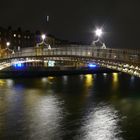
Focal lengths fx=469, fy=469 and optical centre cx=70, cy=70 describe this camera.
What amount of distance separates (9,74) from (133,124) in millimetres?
51850

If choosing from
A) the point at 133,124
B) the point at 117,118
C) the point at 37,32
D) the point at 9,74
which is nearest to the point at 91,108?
the point at 117,118

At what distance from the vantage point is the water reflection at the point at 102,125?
27431mm

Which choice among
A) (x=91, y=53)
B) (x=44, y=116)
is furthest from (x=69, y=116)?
(x=91, y=53)

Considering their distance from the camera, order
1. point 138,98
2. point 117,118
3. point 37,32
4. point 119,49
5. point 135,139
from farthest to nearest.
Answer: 1. point 37,32
2. point 138,98
3. point 119,49
4. point 117,118
5. point 135,139

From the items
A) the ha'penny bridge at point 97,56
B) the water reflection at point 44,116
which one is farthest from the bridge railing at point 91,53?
the water reflection at point 44,116

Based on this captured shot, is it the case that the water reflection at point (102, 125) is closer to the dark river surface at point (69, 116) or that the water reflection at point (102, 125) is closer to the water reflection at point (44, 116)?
the dark river surface at point (69, 116)

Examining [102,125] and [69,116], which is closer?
[102,125]

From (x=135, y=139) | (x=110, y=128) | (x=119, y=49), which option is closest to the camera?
(x=135, y=139)

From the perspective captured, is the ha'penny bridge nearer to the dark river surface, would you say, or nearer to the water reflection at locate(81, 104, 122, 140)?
the dark river surface

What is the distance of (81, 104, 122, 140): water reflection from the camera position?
90.0 ft

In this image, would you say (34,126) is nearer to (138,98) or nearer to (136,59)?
(136,59)

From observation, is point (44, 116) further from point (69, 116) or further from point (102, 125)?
point (102, 125)

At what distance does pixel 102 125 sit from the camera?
100 ft

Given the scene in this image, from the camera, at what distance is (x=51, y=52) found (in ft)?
179
